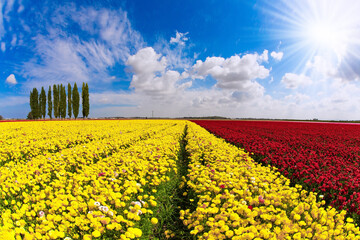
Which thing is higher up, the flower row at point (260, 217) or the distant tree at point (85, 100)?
the distant tree at point (85, 100)

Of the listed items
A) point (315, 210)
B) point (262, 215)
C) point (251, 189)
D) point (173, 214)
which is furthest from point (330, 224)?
point (173, 214)

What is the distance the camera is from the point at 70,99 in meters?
52.8

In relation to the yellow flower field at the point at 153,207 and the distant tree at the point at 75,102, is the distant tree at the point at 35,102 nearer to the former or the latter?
the distant tree at the point at 75,102

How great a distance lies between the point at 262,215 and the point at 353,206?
8.71ft

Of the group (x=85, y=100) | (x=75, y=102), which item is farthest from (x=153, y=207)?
(x=75, y=102)

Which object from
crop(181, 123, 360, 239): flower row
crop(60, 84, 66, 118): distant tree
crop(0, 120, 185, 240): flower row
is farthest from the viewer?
crop(60, 84, 66, 118): distant tree

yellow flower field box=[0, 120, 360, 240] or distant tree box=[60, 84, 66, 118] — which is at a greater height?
distant tree box=[60, 84, 66, 118]

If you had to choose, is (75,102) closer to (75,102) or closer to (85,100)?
(75,102)

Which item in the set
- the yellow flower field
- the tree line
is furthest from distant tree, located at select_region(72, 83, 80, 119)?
the yellow flower field

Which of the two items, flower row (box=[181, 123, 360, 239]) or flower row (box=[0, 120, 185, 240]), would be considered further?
flower row (box=[0, 120, 185, 240])

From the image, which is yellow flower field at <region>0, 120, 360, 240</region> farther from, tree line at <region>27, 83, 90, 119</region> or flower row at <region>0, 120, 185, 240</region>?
tree line at <region>27, 83, 90, 119</region>

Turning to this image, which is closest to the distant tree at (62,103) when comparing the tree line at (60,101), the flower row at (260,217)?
the tree line at (60,101)

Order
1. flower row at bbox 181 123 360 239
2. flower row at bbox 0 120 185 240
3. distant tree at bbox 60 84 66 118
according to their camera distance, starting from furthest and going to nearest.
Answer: distant tree at bbox 60 84 66 118
flower row at bbox 0 120 185 240
flower row at bbox 181 123 360 239

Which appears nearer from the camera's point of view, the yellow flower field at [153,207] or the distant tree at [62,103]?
the yellow flower field at [153,207]
